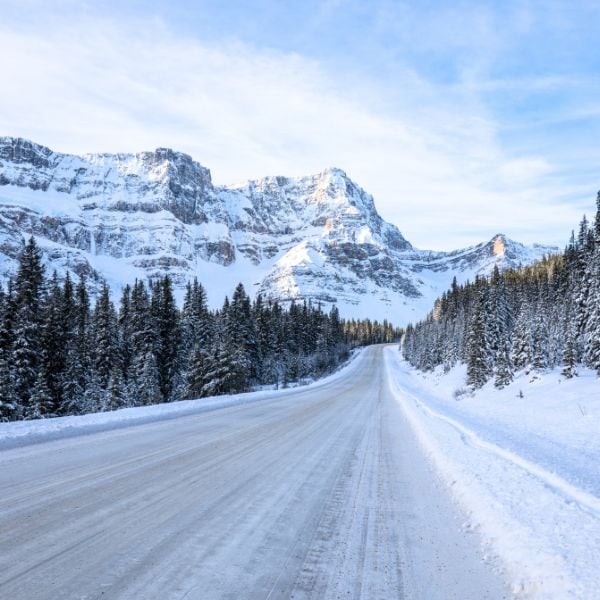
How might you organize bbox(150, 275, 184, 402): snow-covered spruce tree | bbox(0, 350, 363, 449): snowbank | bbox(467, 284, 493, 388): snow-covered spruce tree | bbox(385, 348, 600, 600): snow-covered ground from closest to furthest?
1. bbox(385, 348, 600, 600): snow-covered ground
2. bbox(0, 350, 363, 449): snowbank
3. bbox(467, 284, 493, 388): snow-covered spruce tree
4. bbox(150, 275, 184, 402): snow-covered spruce tree

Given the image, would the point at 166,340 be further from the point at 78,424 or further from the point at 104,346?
the point at 78,424

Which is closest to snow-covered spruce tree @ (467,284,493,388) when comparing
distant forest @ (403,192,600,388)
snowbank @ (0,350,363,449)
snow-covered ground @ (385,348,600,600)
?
distant forest @ (403,192,600,388)

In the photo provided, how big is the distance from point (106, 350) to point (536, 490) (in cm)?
3846

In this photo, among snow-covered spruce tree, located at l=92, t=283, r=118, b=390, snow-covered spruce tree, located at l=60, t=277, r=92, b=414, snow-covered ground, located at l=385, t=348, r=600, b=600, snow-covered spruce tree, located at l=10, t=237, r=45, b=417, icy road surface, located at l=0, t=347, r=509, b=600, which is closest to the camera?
icy road surface, located at l=0, t=347, r=509, b=600

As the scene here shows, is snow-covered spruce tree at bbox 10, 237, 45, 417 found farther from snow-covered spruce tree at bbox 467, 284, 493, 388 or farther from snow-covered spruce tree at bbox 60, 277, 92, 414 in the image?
snow-covered spruce tree at bbox 467, 284, 493, 388

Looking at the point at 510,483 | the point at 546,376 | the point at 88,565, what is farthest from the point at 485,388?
the point at 88,565

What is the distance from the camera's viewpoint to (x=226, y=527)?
15.4 ft

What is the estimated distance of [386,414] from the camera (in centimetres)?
1869

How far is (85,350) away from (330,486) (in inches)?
1356

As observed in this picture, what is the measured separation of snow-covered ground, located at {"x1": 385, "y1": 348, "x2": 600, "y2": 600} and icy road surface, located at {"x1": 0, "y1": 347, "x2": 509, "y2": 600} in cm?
29

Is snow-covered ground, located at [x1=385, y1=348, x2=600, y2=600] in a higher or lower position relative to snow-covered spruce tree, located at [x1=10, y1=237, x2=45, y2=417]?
lower

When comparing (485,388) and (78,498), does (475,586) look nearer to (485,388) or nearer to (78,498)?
(78,498)

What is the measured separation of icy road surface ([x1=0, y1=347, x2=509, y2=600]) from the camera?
351 cm

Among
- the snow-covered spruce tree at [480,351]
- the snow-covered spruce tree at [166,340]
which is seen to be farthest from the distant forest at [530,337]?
the snow-covered spruce tree at [166,340]
